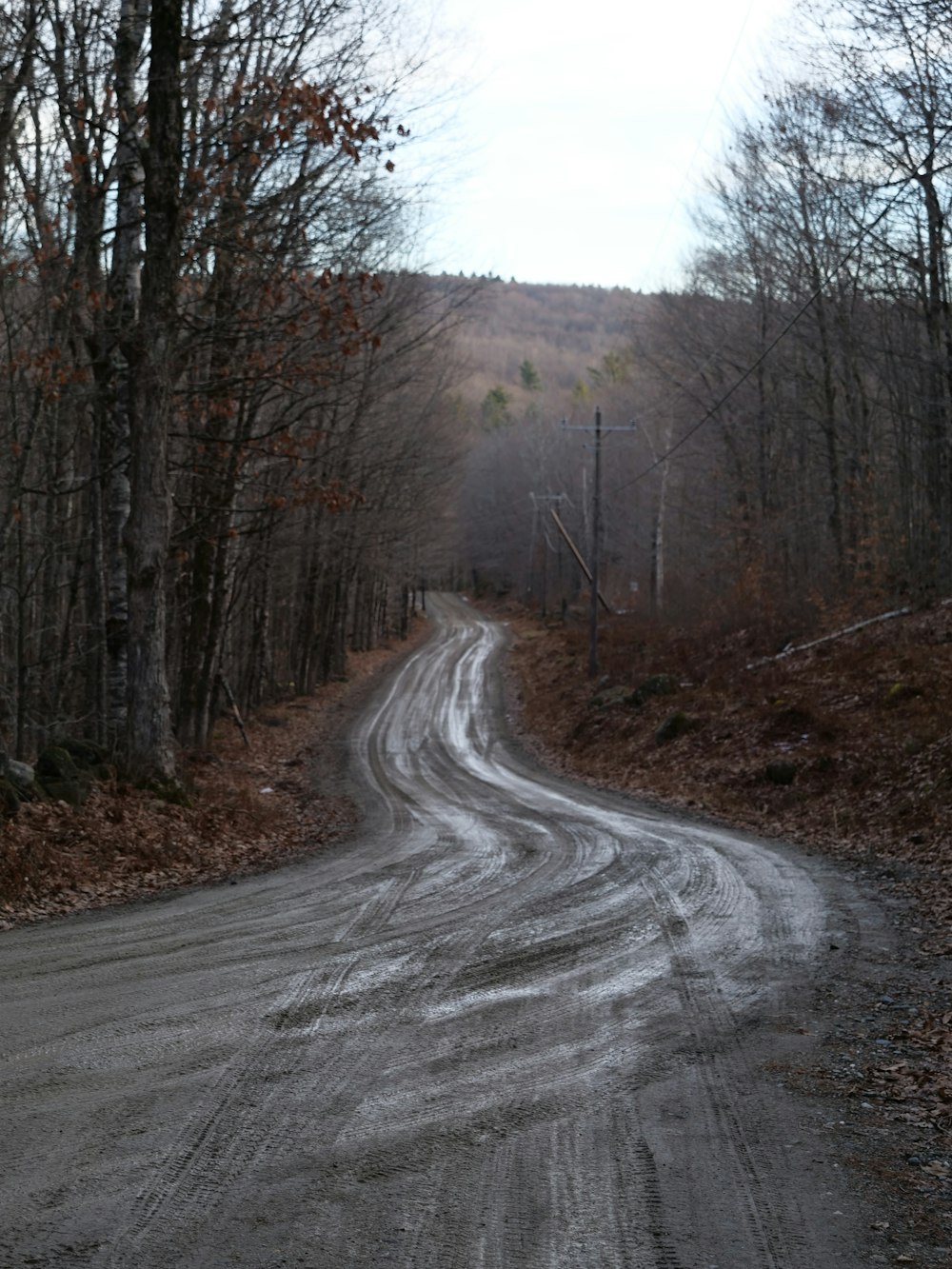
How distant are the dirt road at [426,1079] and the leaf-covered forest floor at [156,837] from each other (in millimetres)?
908

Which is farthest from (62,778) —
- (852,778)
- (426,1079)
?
(852,778)

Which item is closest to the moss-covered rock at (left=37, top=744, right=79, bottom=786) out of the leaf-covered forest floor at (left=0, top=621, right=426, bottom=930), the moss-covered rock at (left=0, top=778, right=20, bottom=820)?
the leaf-covered forest floor at (left=0, top=621, right=426, bottom=930)

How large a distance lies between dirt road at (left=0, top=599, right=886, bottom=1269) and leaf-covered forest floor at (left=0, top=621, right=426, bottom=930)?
→ 0.91 m

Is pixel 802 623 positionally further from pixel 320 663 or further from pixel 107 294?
pixel 320 663

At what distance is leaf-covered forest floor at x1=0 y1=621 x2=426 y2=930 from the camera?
31.3 feet

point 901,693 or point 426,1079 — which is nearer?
point 426,1079

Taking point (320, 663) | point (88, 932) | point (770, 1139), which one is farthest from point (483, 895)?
point (320, 663)

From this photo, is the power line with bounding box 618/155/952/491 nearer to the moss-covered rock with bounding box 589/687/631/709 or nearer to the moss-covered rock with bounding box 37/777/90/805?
the moss-covered rock with bounding box 589/687/631/709

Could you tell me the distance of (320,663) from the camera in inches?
1591

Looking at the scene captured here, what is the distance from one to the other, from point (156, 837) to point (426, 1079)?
23.3ft

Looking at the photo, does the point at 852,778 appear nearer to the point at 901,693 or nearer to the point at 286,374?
the point at 901,693

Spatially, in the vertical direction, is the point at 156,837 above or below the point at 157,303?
below

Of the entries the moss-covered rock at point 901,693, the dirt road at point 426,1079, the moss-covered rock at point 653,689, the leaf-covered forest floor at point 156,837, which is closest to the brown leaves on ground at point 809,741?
the moss-covered rock at point 901,693

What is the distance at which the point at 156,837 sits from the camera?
11.7 m
